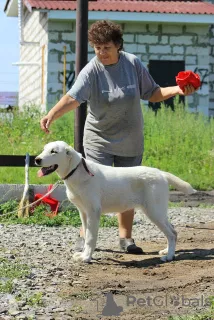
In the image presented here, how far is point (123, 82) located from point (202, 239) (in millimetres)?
1990

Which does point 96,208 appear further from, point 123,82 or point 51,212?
point 51,212

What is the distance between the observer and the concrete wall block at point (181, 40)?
21.0m

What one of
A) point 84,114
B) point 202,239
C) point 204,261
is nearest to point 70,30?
point 84,114

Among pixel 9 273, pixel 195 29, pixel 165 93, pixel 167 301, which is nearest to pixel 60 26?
pixel 195 29

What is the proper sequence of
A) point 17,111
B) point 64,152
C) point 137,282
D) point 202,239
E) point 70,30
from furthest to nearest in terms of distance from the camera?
point 70,30
point 17,111
point 202,239
point 64,152
point 137,282

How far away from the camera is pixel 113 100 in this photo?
7672 mm

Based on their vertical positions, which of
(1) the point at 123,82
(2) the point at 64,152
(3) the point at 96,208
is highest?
(1) the point at 123,82

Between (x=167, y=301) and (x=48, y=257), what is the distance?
2.14 metres

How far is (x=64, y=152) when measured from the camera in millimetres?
7164

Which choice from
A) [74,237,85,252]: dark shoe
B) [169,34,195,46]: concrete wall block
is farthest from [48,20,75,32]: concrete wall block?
[74,237,85,252]: dark shoe

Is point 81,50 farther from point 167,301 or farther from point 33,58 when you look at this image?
point 33,58

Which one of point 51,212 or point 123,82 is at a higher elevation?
point 123,82

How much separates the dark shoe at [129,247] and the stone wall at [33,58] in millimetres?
12775

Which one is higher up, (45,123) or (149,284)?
(45,123)
